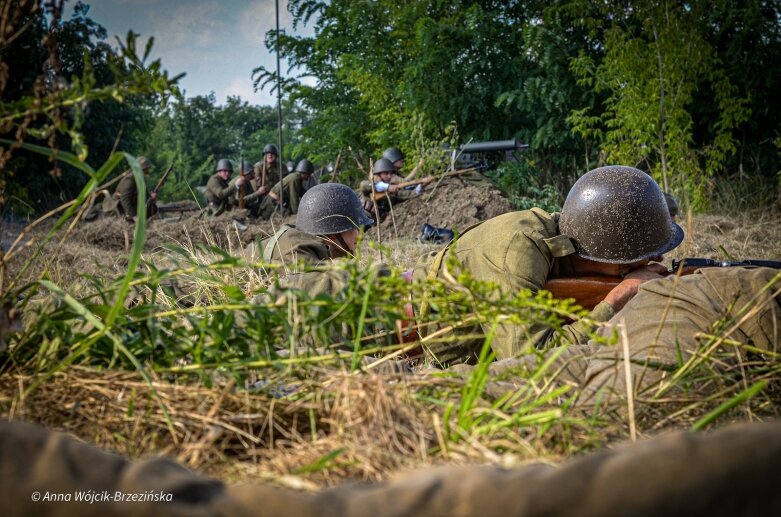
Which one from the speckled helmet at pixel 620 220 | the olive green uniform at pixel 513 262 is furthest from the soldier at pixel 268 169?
the speckled helmet at pixel 620 220

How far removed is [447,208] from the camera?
44.0ft

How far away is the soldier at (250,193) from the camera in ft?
59.4

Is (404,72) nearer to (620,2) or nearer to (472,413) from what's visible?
(620,2)

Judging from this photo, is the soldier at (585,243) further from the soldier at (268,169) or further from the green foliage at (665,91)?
the soldier at (268,169)

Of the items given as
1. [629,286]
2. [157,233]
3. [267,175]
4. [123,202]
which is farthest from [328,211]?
[267,175]

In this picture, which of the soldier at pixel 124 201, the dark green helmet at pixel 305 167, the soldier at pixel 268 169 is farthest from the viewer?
the soldier at pixel 268 169

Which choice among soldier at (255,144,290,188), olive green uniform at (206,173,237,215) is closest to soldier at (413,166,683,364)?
olive green uniform at (206,173,237,215)

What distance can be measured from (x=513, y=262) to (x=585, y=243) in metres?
0.47

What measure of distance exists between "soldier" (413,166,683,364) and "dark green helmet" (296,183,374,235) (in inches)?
92.0

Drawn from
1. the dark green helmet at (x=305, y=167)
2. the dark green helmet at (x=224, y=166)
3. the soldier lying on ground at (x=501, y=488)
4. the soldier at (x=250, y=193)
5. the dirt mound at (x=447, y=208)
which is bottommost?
the dirt mound at (x=447, y=208)

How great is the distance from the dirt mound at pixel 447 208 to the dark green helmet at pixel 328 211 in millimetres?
6308

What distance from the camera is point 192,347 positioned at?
1.65m

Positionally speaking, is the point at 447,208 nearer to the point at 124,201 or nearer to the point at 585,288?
the point at 124,201

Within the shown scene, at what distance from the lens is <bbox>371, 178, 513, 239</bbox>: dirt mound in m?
13.0
